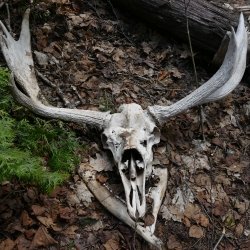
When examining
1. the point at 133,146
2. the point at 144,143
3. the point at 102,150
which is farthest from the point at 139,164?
the point at 102,150

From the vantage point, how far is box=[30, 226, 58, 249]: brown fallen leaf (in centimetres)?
390

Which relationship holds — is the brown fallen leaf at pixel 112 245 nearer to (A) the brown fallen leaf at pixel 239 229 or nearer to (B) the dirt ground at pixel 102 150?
(B) the dirt ground at pixel 102 150

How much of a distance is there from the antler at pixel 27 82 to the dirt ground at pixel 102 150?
26 cm

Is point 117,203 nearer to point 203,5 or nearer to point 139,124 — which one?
point 139,124

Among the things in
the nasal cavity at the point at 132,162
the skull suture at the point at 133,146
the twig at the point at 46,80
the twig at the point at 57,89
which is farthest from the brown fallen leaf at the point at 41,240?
the twig at the point at 46,80

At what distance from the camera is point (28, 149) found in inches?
168

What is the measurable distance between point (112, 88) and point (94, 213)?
157 centimetres

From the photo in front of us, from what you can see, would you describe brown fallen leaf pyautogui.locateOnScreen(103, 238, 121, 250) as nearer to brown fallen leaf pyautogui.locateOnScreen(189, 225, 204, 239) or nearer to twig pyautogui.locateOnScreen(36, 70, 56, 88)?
brown fallen leaf pyautogui.locateOnScreen(189, 225, 204, 239)

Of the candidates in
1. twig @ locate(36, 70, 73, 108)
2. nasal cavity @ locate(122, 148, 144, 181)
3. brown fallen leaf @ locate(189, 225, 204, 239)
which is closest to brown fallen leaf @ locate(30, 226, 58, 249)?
nasal cavity @ locate(122, 148, 144, 181)

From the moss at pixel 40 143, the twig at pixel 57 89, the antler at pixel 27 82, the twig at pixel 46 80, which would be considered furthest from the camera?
the twig at pixel 46 80

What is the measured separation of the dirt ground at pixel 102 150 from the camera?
4.09 metres

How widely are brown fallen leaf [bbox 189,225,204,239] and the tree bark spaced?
7.26ft

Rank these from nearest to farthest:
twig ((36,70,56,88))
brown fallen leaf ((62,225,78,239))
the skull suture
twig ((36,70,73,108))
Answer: the skull suture < brown fallen leaf ((62,225,78,239)) < twig ((36,70,73,108)) < twig ((36,70,56,88))

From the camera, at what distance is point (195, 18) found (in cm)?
538
